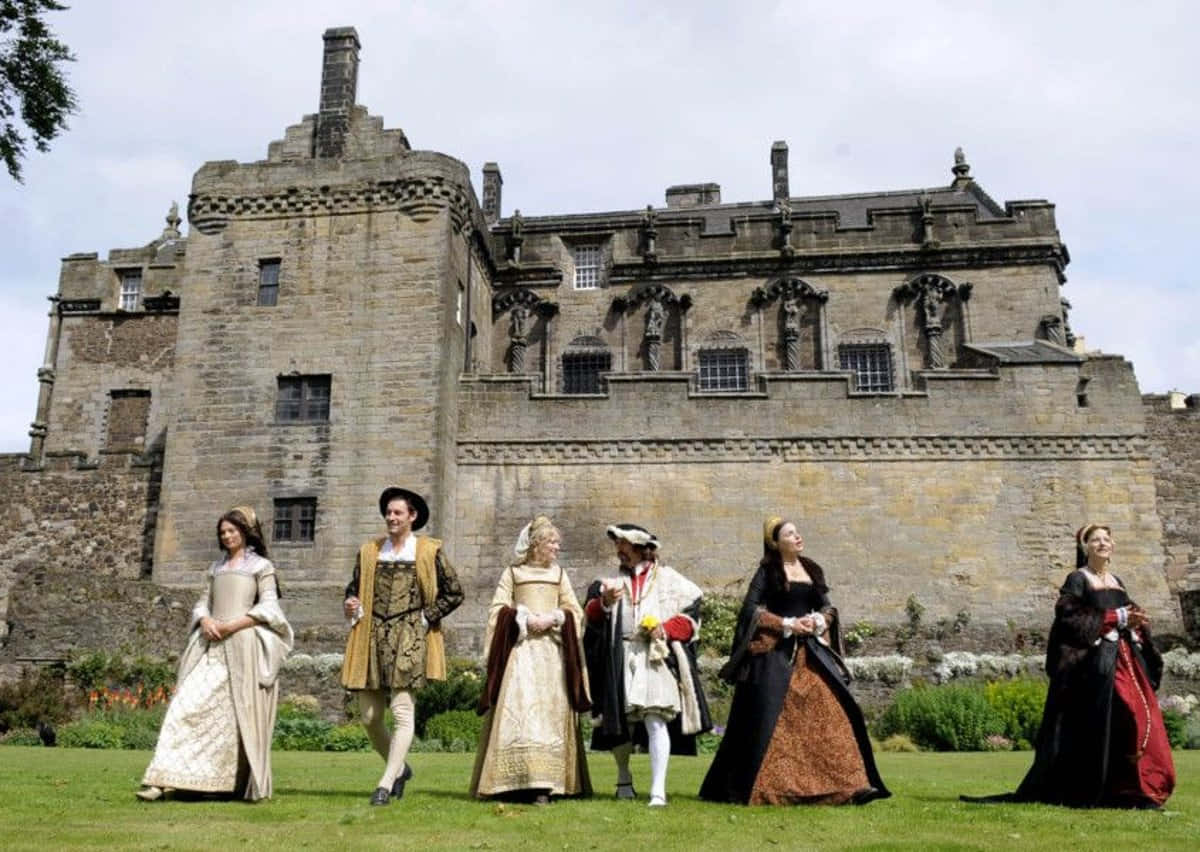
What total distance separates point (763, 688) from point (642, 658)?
99cm

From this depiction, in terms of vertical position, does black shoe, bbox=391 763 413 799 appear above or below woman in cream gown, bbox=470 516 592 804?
below

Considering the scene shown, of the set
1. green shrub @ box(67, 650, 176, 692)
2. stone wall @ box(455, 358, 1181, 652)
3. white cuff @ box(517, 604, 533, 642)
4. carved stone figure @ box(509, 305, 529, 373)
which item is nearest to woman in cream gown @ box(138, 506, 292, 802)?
white cuff @ box(517, 604, 533, 642)

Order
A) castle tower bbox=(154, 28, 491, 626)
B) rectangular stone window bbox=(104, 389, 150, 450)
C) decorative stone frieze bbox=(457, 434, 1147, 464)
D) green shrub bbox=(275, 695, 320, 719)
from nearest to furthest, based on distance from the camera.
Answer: green shrub bbox=(275, 695, 320, 719) < castle tower bbox=(154, 28, 491, 626) < decorative stone frieze bbox=(457, 434, 1147, 464) < rectangular stone window bbox=(104, 389, 150, 450)

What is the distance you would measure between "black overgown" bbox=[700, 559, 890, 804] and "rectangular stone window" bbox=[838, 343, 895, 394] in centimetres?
2365

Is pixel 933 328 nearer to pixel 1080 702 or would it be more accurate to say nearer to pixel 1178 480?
pixel 1178 480

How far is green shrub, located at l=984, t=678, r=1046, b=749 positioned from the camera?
16719mm

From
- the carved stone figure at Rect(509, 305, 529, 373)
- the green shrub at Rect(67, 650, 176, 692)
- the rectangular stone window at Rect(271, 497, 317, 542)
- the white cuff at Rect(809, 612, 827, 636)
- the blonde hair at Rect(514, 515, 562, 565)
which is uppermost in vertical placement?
the carved stone figure at Rect(509, 305, 529, 373)

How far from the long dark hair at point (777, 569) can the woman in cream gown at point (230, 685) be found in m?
3.97

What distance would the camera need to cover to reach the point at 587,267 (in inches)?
1339

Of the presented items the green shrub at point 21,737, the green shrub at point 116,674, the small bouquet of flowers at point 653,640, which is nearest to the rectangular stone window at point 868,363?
the green shrub at point 116,674

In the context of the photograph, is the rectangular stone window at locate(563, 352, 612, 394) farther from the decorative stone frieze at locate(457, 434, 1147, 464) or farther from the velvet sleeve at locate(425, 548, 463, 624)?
the velvet sleeve at locate(425, 548, 463, 624)

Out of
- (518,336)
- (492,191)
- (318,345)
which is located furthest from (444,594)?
(492,191)

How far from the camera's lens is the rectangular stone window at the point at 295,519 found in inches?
971

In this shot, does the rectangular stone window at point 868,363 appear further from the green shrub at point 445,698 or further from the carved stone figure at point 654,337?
the green shrub at point 445,698
